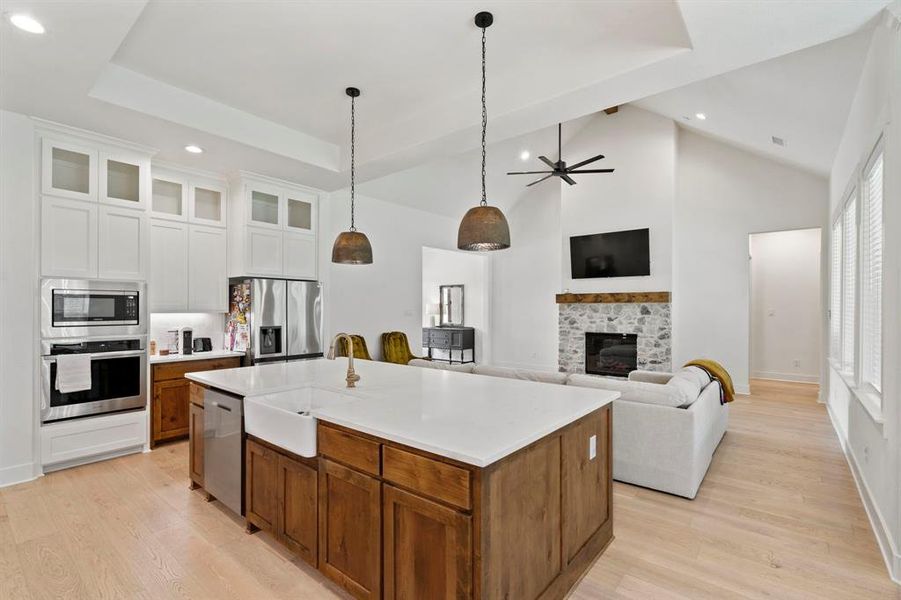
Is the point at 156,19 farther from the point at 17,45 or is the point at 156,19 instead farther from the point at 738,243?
the point at 738,243

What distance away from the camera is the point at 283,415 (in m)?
2.20

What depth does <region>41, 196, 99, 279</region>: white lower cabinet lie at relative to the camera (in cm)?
351

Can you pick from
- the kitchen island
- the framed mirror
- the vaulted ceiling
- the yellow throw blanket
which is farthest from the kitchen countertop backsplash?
the framed mirror

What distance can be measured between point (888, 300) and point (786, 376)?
6067 mm

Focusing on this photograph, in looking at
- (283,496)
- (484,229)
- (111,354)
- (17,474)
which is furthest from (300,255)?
(484,229)

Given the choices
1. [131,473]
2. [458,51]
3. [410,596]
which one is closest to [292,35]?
[458,51]

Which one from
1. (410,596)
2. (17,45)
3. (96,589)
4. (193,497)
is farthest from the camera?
(193,497)

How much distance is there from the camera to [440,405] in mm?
2137

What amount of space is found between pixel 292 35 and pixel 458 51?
109 cm

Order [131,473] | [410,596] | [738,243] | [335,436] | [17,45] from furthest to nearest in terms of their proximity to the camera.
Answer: [738,243] → [131,473] → [17,45] → [335,436] → [410,596]

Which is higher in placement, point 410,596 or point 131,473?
point 410,596

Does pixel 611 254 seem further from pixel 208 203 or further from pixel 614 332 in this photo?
pixel 208 203

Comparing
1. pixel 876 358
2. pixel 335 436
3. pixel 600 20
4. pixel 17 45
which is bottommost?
pixel 335 436

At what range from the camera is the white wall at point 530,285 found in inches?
321
